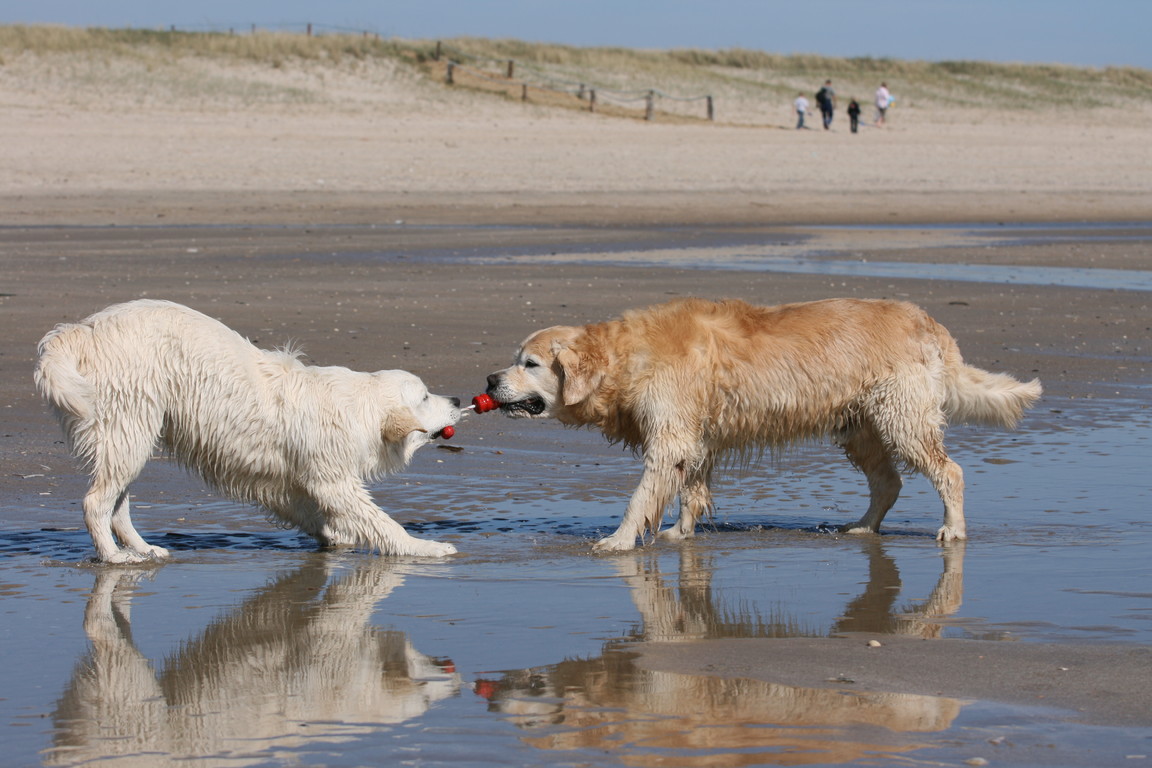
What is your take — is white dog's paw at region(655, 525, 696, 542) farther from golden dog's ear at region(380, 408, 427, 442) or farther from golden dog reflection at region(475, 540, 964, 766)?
golden dog reflection at region(475, 540, 964, 766)

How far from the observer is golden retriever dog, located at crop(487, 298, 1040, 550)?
20.7ft

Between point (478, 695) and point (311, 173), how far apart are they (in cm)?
2180

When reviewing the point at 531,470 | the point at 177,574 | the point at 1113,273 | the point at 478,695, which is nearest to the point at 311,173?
the point at 1113,273

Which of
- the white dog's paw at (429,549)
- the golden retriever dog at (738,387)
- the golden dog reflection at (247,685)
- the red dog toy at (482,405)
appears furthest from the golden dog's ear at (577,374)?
the golden dog reflection at (247,685)

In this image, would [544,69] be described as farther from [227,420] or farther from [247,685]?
[247,685]

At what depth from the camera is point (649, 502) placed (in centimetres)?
620

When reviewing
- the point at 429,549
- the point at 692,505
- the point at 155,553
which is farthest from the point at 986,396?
the point at 155,553

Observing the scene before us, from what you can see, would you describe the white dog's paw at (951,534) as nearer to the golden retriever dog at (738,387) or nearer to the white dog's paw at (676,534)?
the golden retriever dog at (738,387)

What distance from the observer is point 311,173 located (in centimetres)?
2506

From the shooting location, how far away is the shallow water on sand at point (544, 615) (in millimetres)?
3795

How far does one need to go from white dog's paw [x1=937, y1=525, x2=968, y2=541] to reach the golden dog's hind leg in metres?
0.32

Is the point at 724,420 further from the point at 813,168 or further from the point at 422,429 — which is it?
the point at 813,168

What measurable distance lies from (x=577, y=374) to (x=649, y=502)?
0.64 m

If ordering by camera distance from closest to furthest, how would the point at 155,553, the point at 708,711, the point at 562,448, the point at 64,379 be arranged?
the point at 708,711, the point at 64,379, the point at 155,553, the point at 562,448
